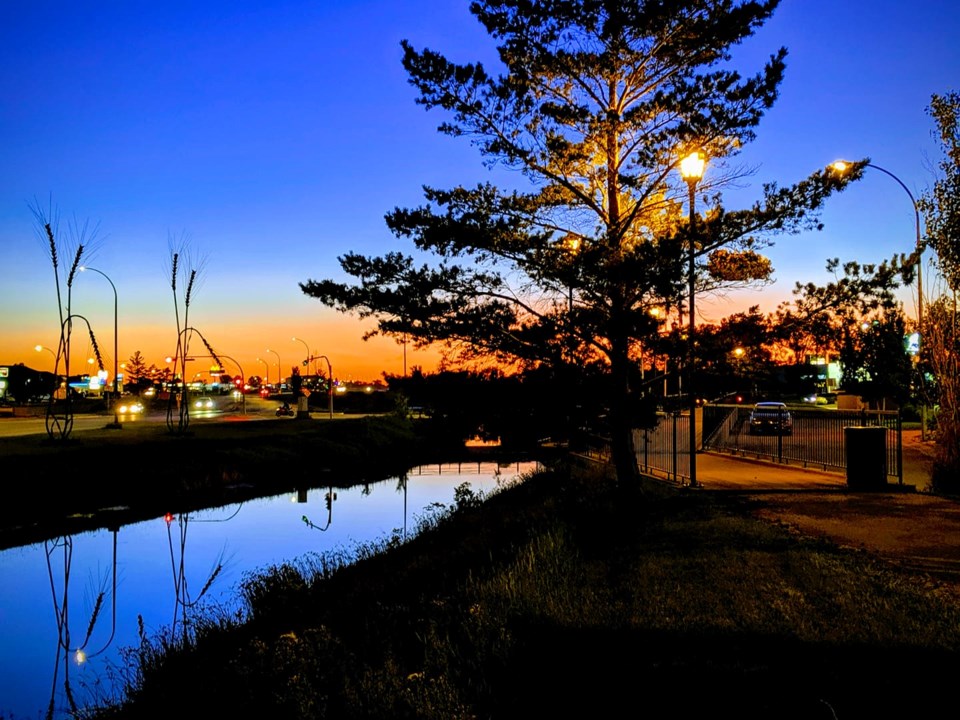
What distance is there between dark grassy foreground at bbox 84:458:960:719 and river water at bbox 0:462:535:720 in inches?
47.3

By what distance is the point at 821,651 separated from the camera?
6.47 m

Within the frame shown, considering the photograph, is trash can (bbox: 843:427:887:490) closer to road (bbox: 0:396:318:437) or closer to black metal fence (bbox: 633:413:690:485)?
black metal fence (bbox: 633:413:690:485)

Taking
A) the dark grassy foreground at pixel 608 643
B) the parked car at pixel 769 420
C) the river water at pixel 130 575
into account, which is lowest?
the river water at pixel 130 575

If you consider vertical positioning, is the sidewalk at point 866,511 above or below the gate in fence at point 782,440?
below

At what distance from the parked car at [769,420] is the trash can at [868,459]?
814cm

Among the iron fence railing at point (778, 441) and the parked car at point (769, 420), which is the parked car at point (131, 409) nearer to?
the iron fence railing at point (778, 441)

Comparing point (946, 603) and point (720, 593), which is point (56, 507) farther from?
point (946, 603)

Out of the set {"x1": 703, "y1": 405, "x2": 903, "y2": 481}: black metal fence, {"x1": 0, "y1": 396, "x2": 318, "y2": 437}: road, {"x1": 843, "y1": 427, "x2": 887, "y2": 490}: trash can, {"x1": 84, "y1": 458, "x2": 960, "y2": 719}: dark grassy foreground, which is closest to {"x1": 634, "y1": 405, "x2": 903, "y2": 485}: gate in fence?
{"x1": 703, "y1": 405, "x2": 903, "y2": 481}: black metal fence

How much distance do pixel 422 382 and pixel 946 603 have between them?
1032cm

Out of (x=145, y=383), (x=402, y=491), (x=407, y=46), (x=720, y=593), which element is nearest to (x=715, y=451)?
(x=402, y=491)

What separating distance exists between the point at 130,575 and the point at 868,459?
1631 centimetres

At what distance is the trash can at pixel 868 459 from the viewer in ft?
54.5

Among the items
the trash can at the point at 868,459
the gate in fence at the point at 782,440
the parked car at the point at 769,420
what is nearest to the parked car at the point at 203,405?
the gate in fence at the point at 782,440

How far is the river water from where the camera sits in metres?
10.9
